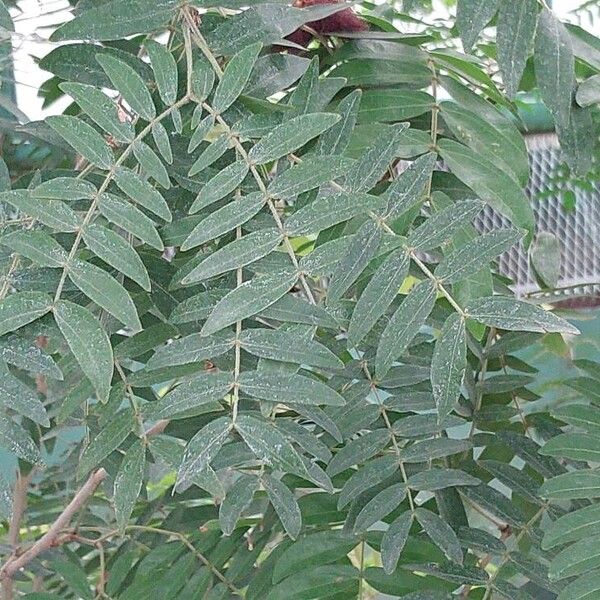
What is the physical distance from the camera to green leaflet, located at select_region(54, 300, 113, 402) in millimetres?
318

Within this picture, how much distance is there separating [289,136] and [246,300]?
0.23 ft

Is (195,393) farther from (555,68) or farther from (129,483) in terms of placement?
(555,68)

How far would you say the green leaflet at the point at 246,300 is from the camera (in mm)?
322

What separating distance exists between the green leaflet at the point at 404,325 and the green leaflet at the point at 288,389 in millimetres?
25

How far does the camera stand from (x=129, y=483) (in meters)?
0.36

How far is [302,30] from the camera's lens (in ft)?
1.65

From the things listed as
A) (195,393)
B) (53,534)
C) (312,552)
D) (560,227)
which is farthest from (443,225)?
(560,227)

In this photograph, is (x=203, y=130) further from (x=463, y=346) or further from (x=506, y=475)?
(x=506, y=475)

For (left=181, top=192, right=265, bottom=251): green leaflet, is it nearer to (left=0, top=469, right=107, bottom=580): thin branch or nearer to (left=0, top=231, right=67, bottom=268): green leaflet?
(left=0, top=231, right=67, bottom=268): green leaflet

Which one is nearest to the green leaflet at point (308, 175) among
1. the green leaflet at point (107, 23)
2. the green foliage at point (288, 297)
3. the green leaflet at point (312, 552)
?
the green foliage at point (288, 297)

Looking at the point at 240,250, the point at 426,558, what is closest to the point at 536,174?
the point at 426,558

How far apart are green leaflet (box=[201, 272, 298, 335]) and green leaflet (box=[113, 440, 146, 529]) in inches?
3.1

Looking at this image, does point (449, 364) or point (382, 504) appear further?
point (382, 504)

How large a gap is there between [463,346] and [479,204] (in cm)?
6
